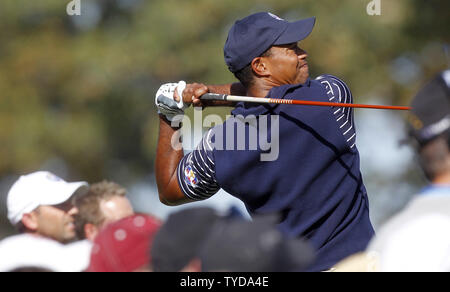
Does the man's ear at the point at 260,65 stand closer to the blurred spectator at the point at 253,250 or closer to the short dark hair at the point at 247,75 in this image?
the short dark hair at the point at 247,75

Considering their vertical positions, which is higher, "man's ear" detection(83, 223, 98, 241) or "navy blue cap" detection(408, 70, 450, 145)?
"navy blue cap" detection(408, 70, 450, 145)

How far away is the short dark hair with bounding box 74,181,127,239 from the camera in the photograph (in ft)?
18.9

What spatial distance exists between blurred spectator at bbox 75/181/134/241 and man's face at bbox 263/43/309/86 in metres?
1.53

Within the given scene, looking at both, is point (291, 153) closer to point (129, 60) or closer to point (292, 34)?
Answer: point (292, 34)

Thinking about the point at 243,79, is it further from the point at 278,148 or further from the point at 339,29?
the point at 339,29

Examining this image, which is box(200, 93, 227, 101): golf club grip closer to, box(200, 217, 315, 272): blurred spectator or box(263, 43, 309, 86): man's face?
box(263, 43, 309, 86): man's face

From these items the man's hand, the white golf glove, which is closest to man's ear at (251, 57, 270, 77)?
the man's hand

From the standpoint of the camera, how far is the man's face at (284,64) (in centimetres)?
473

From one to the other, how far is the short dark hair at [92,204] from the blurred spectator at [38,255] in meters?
0.65

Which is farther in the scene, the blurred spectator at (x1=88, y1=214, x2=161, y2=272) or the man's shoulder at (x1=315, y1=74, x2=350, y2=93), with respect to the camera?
the man's shoulder at (x1=315, y1=74, x2=350, y2=93)

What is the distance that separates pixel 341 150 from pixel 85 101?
12.7m

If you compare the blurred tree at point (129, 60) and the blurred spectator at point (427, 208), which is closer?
the blurred spectator at point (427, 208)

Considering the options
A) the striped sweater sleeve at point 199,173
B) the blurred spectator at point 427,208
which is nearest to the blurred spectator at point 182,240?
the blurred spectator at point 427,208

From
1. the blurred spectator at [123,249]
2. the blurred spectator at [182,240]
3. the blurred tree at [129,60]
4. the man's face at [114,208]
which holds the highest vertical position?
the blurred spectator at [182,240]
